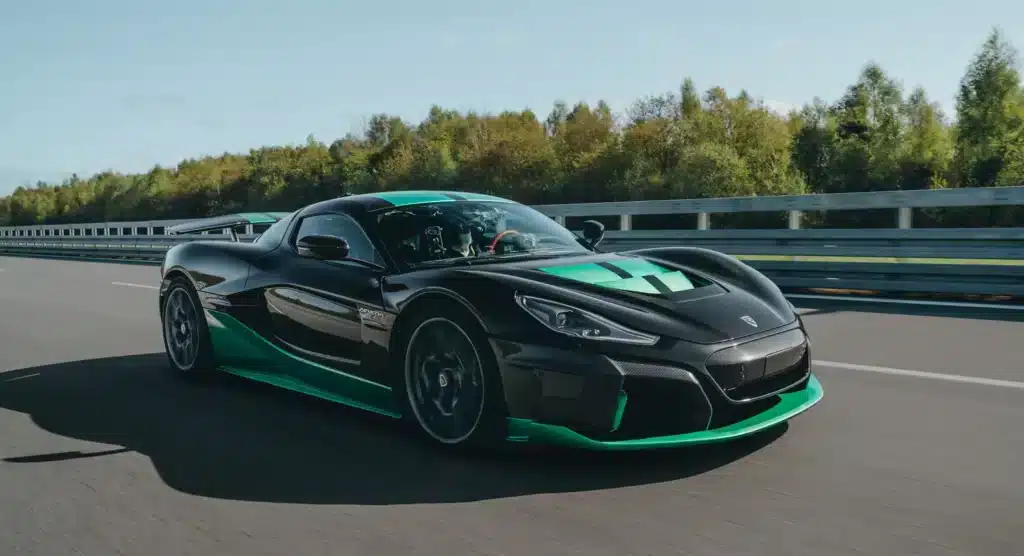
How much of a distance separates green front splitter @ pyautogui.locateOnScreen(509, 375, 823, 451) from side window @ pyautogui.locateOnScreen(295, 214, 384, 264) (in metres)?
1.41

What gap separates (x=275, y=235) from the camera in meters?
6.36

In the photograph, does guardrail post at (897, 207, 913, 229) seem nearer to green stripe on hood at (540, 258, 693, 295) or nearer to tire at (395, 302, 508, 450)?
green stripe on hood at (540, 258, 693, 295)

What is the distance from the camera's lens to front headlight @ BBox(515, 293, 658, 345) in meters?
4.14

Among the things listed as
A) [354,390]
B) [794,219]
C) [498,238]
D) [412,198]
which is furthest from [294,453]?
[794,219]

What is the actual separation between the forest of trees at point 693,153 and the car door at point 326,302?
110ft

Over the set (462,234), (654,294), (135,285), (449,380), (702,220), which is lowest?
(135,285)

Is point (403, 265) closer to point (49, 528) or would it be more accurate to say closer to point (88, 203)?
point (49, 528)

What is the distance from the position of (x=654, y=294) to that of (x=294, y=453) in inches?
72.3

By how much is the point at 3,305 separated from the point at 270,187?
87.2 m

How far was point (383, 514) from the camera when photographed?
3.84m

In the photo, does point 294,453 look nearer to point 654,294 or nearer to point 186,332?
point 654,294

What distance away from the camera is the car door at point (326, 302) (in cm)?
514

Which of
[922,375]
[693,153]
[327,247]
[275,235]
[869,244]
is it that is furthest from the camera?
[693,153]

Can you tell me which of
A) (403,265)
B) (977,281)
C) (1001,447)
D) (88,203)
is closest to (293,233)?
(403,265)
